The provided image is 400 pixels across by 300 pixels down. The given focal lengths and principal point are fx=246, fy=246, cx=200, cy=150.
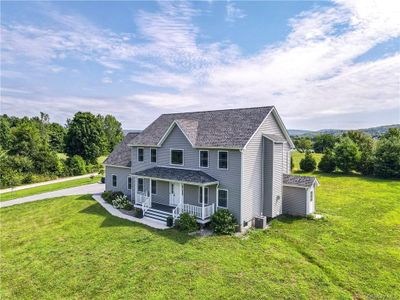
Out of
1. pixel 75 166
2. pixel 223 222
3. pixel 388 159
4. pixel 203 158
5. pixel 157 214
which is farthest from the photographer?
pixel 75 166

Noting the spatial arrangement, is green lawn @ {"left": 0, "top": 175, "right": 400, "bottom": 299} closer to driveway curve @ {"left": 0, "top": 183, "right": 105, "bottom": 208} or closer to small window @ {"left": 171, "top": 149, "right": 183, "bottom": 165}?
small window @ {"left": 171, "top": 149, "right": 183, "bottom": 165}

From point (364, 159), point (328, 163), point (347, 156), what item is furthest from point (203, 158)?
point (364, 159)

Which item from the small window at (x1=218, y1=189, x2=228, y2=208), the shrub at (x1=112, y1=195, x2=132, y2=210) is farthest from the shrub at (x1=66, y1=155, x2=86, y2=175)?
the small window at (x1=218, y1=189, x2=228, y2=208)

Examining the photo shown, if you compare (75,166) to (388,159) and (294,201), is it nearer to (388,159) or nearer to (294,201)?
(294,201)

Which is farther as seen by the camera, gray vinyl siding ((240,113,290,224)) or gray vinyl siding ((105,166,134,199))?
gray vinyl siding ((105,166,134,199))

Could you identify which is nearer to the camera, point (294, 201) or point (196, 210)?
point (196, 210)

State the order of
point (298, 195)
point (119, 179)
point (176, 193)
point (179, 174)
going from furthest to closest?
1. point (119, 179)
2. point (176, 193)
3. point (298, 195)
4. point (179, 174)

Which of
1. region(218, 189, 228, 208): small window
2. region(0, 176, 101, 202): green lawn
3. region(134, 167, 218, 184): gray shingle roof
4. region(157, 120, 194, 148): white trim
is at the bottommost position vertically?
region(0, 176, 101, 202): green lawn

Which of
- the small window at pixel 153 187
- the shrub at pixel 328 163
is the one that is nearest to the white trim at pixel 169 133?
the small window at pixel 153 187
